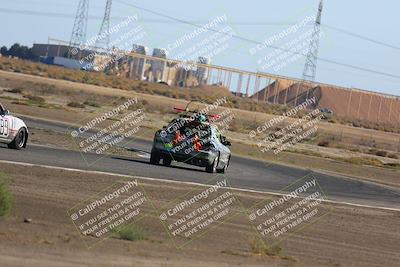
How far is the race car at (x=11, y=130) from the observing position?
25719 mm

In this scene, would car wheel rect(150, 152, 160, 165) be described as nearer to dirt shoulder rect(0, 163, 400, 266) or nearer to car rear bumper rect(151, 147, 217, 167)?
car rear bumper rect(151, 147, 217, 167)

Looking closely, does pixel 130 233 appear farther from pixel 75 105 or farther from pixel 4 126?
pixel 75 105

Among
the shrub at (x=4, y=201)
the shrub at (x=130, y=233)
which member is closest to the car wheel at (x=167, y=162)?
the shrub at (x=130, y=233)

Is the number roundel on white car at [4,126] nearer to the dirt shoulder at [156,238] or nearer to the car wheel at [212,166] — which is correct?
the dirt shoulder at [156,238]

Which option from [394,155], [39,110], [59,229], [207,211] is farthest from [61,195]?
[394,155]

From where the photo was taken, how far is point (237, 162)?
1582 inches

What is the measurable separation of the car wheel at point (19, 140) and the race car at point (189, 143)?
3.89 meters

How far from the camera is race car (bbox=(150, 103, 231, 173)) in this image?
2878 cm

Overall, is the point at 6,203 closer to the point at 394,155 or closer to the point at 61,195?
the point at 61,195

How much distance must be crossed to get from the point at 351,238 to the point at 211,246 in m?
4.47

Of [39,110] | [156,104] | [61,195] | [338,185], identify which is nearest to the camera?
[61,195]

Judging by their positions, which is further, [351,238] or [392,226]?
[392,226]

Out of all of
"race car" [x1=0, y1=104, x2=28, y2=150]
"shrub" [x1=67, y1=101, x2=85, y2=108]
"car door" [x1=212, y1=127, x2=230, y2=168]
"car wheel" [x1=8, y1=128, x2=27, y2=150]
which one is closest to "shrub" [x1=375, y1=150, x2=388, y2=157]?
"shrub" [x1=67, y1=101, x2=85, y2=108]

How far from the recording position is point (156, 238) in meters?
14.9
